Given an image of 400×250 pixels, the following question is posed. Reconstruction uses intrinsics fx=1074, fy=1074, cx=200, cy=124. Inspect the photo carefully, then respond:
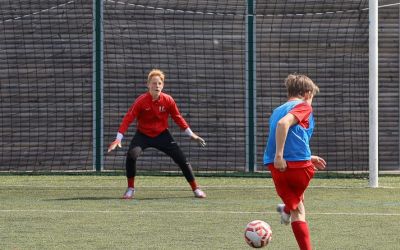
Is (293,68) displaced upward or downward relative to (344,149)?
upward

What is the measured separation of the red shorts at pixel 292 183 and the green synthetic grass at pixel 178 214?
684 millimetres

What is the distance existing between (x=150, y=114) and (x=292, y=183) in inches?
224

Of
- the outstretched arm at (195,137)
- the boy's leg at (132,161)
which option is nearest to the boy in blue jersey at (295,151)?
the outstretched arm at (195,137)

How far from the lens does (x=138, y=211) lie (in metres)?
11.9

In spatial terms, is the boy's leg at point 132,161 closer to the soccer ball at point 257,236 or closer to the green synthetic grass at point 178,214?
the green synthetic grass at point 178,214

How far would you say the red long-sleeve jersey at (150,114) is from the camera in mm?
13898

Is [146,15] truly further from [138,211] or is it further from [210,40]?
[138,211]

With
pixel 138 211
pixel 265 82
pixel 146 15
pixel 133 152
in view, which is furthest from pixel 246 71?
pixel 138 211

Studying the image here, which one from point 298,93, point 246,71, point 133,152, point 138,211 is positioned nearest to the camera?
point 298,93

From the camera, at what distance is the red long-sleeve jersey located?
13.9 m

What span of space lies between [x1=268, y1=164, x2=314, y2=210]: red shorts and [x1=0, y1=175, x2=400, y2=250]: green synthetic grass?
2.25 ft

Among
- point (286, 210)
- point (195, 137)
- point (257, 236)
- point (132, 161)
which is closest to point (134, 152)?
point (132, 161)

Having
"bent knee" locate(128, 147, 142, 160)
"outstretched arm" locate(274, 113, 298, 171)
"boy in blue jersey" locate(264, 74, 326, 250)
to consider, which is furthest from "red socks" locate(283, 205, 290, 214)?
"bent knee" locate(128, 147, 142, 160)

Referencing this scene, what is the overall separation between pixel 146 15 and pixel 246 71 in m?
1.98
